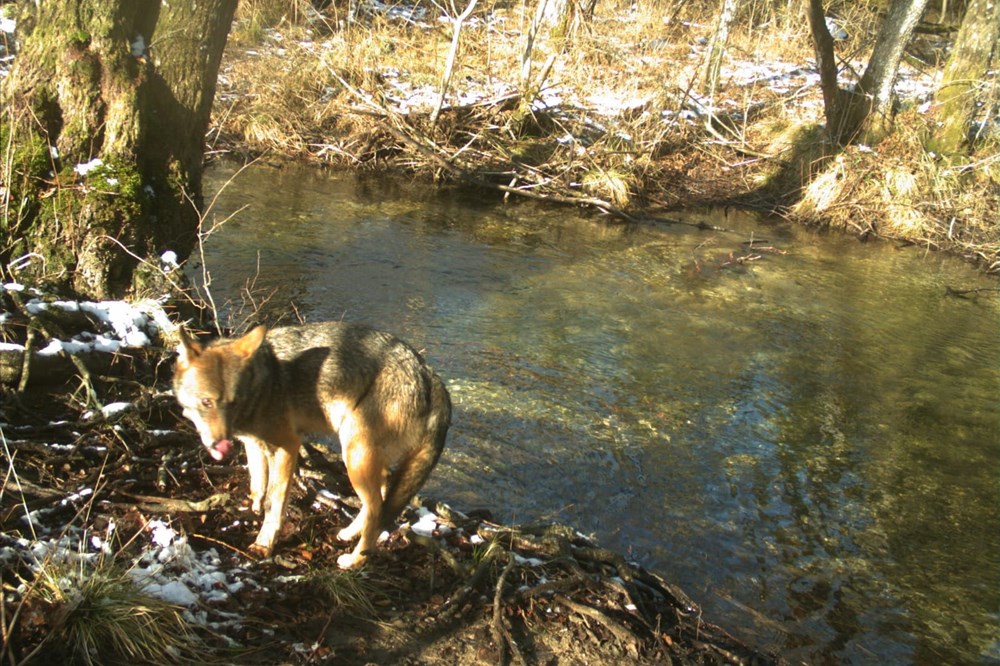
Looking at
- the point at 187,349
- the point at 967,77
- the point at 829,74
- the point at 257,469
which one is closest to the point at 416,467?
the point at 257,469

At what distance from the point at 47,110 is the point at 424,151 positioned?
1111 centimetres

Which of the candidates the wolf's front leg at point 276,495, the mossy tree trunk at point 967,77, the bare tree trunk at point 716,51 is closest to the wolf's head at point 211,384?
the wolf's front leg at point 276,495

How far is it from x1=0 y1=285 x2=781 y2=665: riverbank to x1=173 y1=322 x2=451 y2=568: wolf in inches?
12.3

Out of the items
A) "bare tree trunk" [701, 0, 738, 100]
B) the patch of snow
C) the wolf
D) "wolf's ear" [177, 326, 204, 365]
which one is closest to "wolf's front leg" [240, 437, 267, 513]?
the wolf

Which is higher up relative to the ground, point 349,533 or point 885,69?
point 885,69

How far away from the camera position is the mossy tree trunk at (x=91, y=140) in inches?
254

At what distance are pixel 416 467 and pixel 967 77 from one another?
20357mm

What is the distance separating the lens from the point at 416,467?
15.9ft

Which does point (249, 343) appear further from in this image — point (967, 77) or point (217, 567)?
point (967, 77)

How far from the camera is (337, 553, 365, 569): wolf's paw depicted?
4.64 m

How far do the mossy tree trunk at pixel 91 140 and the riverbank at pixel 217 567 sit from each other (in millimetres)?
645

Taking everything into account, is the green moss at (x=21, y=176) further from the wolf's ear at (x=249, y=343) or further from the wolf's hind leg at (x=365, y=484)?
the wolf's hind leg at (x=365, y=484)

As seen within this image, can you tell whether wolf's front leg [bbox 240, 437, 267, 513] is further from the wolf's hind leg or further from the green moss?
the green moss

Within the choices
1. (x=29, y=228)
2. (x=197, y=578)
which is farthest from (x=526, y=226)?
(x=197, y=578)
